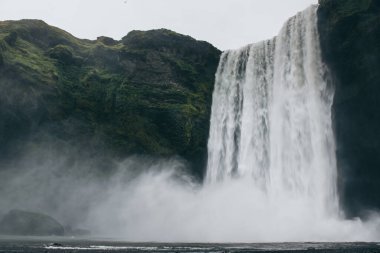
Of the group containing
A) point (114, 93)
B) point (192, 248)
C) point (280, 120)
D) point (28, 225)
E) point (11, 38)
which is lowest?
point (192, 248)

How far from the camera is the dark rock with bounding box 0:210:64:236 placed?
54.0m

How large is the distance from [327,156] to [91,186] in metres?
34.7

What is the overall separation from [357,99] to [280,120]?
35.3 feet

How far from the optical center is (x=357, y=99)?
5594 cm

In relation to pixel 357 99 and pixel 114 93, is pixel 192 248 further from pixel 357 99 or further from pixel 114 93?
pixel 114 93

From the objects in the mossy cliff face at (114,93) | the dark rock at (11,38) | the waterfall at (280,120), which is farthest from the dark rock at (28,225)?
the dark rock at (11,38)

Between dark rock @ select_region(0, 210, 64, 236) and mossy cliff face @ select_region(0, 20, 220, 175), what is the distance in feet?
45.6

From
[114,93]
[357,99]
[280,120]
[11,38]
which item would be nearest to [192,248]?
[280,120]

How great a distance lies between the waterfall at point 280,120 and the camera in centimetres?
5647

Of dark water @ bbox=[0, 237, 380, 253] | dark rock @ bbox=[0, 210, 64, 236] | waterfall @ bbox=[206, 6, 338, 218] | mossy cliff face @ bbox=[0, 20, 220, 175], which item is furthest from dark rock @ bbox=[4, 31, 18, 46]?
dark water @ bbox=[0, 237, 380, 253]

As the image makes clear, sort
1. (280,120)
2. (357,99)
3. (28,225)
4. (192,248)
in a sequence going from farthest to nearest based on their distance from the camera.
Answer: (280,120) → (357,99) → (28,225) → (192,248)

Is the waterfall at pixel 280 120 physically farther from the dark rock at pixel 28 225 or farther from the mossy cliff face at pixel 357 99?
the dark rock at pixel 28 225

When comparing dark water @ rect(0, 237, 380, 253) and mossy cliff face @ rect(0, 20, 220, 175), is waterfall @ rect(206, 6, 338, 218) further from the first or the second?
dark water @ rect(0, 237, 380, 253)

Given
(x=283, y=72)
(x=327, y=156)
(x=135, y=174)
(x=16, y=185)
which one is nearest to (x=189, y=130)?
(x=135, y=174)
